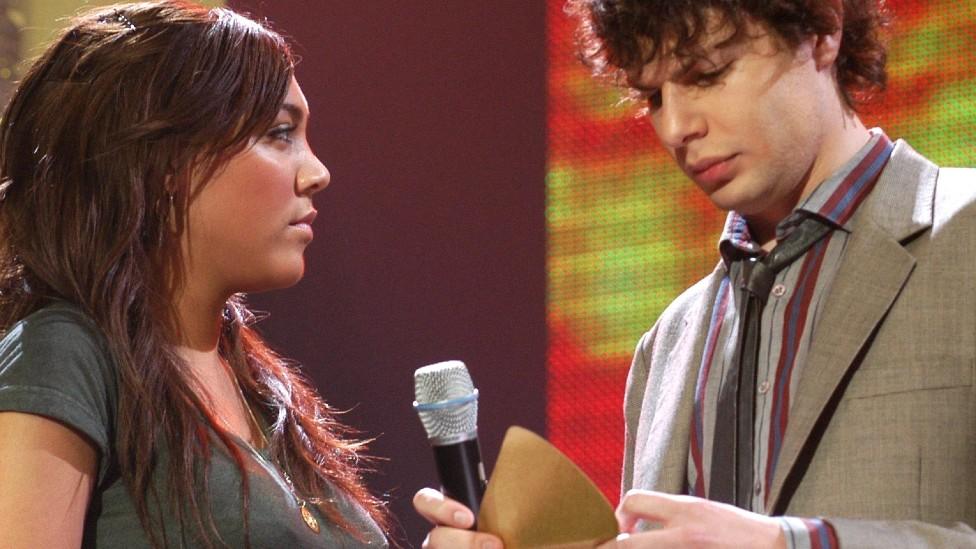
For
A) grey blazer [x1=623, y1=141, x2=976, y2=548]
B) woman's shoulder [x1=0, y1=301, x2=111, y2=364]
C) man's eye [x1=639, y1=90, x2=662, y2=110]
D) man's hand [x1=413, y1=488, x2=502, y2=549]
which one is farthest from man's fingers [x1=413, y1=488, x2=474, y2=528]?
man's eye [x1=639, y1=90, x2=662, y2=110]

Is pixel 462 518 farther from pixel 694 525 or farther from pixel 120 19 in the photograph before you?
pixel 120 19

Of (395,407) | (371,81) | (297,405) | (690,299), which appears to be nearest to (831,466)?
(690,299)

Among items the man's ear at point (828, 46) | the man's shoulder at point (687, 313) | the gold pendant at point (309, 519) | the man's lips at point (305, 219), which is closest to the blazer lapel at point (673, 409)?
the man's shoulder at point (687, 313)

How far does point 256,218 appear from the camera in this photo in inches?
66.6

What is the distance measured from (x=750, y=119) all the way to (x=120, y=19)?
850mm

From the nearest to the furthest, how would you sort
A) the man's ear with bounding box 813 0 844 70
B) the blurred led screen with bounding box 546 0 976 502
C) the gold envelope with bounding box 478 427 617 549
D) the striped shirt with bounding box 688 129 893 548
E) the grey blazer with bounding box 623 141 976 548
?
the gold envelope with bounding box 478 427 617 549 < the grey blazer with bounding box 623 141 976 548 < the striped shirt with bounding box 688 129 893 548 < the man's ear with bounding box 813 0 844 70 < the blurred led screen with bounding box 546 0 976 502

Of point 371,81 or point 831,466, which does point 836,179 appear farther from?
point 371,81

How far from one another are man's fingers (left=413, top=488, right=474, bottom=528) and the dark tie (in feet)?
1.44

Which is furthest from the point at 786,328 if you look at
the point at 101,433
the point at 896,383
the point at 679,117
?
→ the point at 101,433

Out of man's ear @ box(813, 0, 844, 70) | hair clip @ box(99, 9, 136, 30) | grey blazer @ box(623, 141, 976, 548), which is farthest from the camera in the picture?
hair clip @ box(99, 9, 136, 30)

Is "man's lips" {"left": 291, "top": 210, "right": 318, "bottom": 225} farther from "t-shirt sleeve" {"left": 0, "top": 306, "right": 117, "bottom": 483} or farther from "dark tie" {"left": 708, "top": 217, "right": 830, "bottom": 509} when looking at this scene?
"dark tie" {"left": 708, "top": 217, "right": 830, "bottom": 509}

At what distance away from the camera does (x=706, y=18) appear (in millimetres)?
1565

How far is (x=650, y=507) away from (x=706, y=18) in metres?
0.66

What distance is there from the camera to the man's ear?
1.59m
